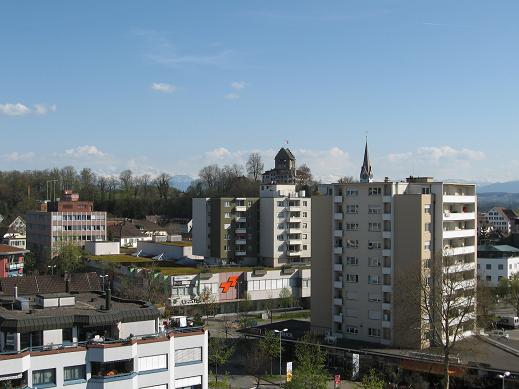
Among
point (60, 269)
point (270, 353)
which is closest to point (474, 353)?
point (270, 353)

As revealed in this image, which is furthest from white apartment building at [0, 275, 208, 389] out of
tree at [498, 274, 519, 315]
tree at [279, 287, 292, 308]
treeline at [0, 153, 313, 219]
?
treeline at [0, 153, 313, 219]

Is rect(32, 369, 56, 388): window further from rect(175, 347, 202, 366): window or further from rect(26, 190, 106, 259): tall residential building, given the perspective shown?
rect(26, 190, 106, 259): tall residential building

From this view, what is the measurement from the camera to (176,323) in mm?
32219

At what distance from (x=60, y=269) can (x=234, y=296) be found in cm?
2304

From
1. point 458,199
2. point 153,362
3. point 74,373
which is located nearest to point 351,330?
point 458,199

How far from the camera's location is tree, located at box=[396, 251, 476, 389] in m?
41.1

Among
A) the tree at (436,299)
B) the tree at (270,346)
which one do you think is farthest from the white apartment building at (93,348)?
the tree at (436,299)

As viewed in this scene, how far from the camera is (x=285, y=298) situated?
65.5 m

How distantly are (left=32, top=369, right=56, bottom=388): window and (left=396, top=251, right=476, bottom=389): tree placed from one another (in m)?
24.5

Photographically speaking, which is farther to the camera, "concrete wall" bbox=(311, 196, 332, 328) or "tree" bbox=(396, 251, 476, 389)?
"concrete wall" bbox=(311, 196, 332, 328)

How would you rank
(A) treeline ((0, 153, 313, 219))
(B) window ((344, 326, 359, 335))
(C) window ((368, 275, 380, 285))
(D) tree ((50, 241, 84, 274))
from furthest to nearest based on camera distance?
(A) treeline ((0, 153, 313, 219))
(D) tree ((50, 241, 84, 274))
(B) window ((344, 326, 359, 335))
(C) window ((368, 275, 380, 285))

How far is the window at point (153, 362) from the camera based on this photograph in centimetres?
2466

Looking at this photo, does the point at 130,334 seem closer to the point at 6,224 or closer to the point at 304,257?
the point at 304,257

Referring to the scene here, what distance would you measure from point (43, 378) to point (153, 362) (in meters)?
4.07
